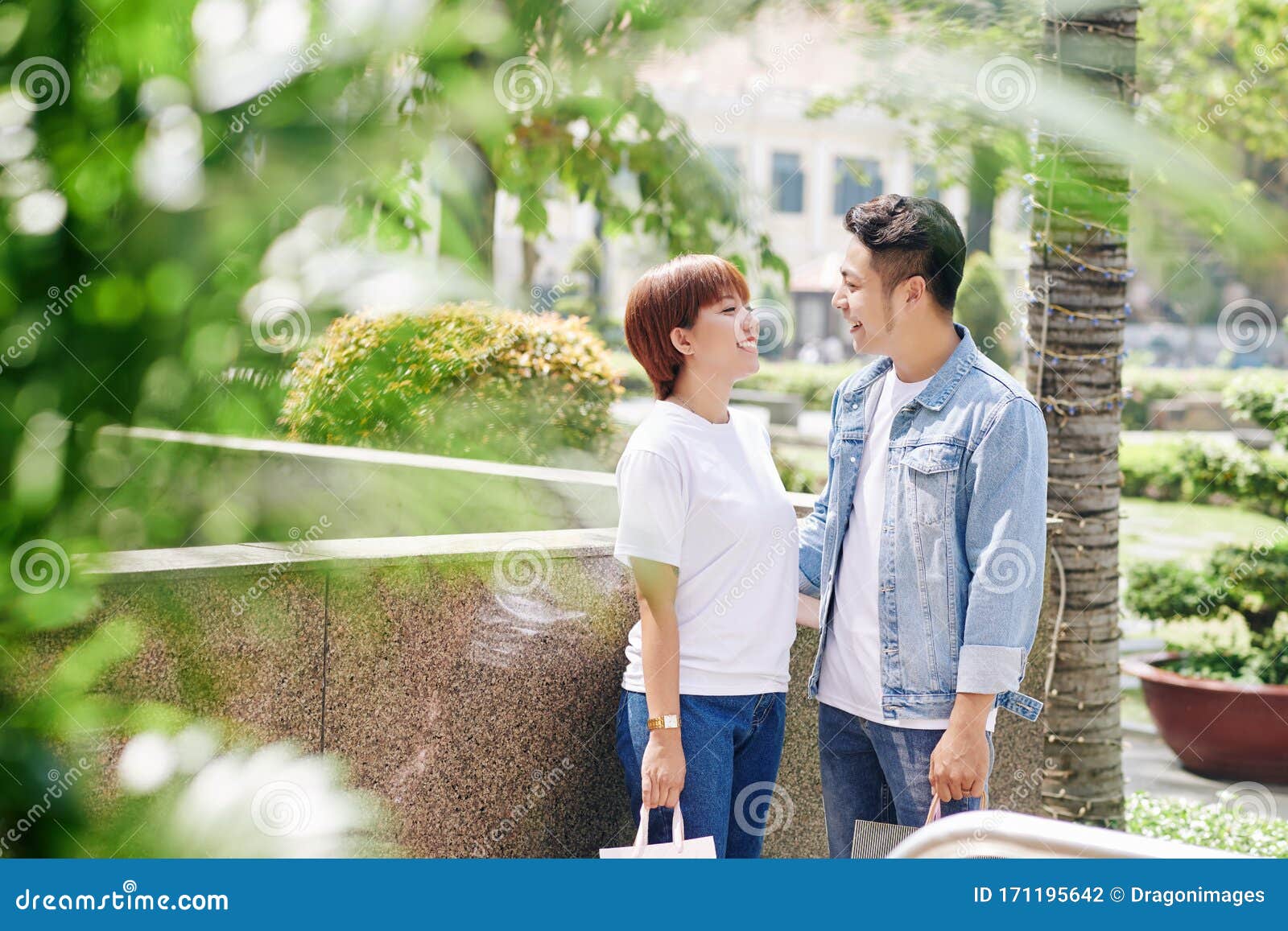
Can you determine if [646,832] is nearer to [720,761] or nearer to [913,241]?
[720,761]

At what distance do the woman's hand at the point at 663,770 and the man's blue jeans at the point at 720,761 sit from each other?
46 millimetres

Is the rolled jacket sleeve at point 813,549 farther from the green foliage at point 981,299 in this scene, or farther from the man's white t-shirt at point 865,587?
the green foliage at point 981,299

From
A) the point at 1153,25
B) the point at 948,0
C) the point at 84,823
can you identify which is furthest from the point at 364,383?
the point at 1153,25

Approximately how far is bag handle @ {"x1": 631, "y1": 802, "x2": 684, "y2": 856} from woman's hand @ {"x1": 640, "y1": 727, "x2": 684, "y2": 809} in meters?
0.02

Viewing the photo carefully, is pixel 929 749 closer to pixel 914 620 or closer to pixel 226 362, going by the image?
pixel 914 620

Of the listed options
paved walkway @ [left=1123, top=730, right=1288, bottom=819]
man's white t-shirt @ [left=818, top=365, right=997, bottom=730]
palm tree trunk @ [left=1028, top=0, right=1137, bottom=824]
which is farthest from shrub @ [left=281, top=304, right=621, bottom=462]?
paved walkway @ [left=1123, top=730, right=1288, bottom=819]

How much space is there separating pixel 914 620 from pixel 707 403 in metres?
0.61

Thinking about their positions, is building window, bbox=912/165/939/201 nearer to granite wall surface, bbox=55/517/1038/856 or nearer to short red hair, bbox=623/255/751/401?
granite wall surface, bbox=55/517/1038/856

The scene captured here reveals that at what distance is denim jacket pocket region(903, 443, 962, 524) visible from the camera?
7.63ft

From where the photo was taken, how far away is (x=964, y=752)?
2.24 meters

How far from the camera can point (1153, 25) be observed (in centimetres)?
1473

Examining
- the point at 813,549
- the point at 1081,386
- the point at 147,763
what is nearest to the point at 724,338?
the point at 813,549

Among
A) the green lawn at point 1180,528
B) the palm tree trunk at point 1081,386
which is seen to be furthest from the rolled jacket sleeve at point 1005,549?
the green lawn at point 1180,528

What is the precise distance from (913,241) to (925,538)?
58cm
